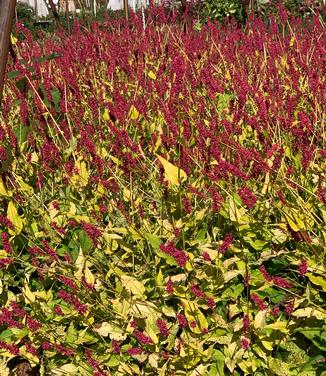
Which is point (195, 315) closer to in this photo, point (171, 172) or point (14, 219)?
point (171, 172)

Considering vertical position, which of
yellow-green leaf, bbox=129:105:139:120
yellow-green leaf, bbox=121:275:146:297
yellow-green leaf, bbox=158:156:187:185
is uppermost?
yellow-green leaf, bbox=129:105:139:120

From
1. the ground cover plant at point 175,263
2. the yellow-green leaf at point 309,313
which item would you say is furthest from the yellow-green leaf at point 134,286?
the yellow-green leaf at point 309,313

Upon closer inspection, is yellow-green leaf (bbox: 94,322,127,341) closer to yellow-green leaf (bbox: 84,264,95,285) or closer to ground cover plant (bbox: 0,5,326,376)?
ground cover plant (bbox: 0,5,326,376)

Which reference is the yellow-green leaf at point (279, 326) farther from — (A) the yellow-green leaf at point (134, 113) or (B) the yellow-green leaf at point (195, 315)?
(A) the yellow-green leaf at point (134, 113)

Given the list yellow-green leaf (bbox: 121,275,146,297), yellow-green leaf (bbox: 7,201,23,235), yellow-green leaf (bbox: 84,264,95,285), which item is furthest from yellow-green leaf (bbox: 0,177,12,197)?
yellow-green leaf (bbox: 121,275,146,297)

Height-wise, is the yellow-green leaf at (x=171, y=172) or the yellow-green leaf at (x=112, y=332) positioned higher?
the yellow-green leaf at (x=171, y=172)

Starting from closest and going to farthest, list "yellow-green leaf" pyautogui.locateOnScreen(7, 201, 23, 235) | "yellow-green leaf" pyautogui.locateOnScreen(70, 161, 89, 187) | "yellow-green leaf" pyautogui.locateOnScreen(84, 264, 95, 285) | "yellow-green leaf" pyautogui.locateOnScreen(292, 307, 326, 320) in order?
"yellow-green leaf" pyautogui.locateOnScreen(292, 307, 326, 320), "yellow-green leaf" pyautogui.locateOnScreen(84, 264, 95, 285), "yellow-green leaf" pyautogui.locateOnScreen(7, 201, 23, 235), "yellow-green leaf" pyautogui.locateOnScreen(70, 161, 89, 187)

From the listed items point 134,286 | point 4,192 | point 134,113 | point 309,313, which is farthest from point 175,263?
point 134,113

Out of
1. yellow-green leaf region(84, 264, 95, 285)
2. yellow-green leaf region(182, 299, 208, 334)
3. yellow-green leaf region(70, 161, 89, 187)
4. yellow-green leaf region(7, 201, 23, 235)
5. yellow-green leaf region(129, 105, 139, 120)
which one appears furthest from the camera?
yellow-green leaf region(129, 105, 139, 120)

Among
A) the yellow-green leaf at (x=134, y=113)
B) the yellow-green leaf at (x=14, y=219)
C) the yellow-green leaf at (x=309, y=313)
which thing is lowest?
the yellow-green leaf at (x=309, y=313)

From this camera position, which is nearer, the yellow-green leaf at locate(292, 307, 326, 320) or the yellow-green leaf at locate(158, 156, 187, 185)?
the yellow-green leaf at locate(292, 307, 326, 320)

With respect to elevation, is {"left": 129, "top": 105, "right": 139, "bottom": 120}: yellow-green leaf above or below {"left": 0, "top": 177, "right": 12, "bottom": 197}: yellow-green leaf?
above

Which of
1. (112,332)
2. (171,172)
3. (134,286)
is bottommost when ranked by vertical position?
(112,332)

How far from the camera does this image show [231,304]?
6.29 feet
